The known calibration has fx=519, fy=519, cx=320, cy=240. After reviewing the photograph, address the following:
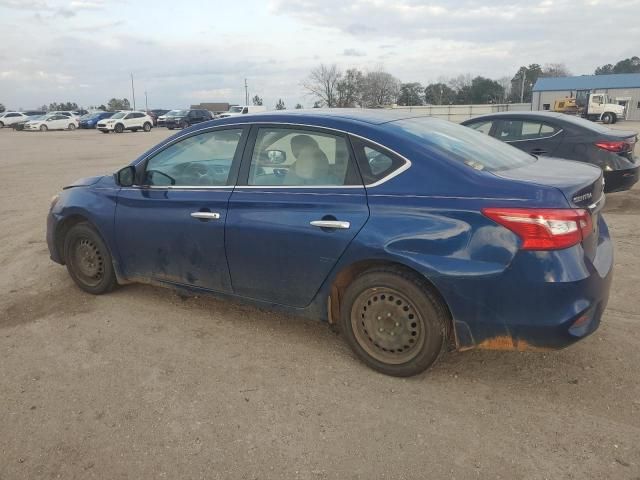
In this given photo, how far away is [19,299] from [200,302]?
1731 millimetres

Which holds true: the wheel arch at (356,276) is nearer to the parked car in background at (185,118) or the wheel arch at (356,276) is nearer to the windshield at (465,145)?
the windshield at (465,145)

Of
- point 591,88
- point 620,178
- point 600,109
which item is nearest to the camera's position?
point 620,178

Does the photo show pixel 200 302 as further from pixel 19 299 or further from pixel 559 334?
pixel 559 334

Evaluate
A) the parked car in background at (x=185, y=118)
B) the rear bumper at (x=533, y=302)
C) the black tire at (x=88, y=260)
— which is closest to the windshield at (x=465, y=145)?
the rear bumper at (x=533, y=302)

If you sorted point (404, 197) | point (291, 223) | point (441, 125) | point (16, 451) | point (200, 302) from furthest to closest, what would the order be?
point (200, 302), point (441, 125), point (291, 223), point (404, 197), point (16, 451)

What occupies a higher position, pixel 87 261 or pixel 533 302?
pixel 533 302

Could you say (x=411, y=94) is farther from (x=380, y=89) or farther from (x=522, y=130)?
(x=522, y=130)

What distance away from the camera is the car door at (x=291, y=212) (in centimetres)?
334

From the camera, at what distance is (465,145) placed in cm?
356

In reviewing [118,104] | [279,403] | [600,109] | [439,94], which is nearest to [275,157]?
[279,403]

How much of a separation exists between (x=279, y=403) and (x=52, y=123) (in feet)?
165

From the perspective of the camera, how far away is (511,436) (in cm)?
277

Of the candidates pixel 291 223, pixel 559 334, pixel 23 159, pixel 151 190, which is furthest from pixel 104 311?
pixel 23 159

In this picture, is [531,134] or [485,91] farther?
[485,91]
